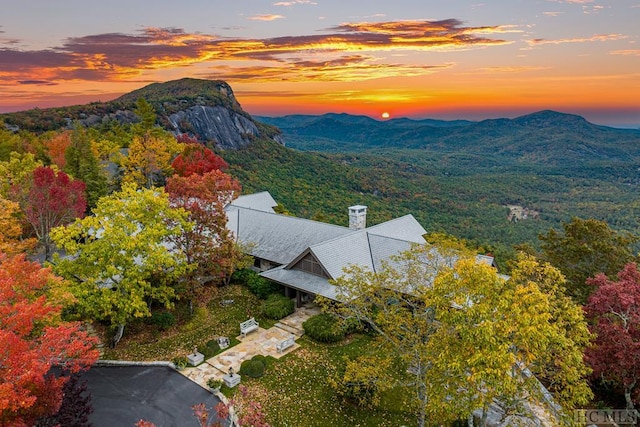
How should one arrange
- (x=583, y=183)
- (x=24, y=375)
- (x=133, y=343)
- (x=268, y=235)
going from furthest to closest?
(x=583, y=183) < (x=268, y=235) < (x=133, y=343) < (x=24, y=375)

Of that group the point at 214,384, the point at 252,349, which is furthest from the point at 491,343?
the point at 252,349

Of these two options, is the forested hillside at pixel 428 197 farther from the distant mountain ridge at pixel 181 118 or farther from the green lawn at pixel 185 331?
the green lawn at pixel 185 331

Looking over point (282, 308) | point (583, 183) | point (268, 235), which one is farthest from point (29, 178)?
point (583, 183)

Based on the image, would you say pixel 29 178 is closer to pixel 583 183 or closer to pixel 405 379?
pixel 405 379

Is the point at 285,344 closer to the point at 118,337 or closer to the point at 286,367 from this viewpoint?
the point at 286,367

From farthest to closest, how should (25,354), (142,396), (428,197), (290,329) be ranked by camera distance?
(428,197)
(290,329)
(142,396)
(25,354)

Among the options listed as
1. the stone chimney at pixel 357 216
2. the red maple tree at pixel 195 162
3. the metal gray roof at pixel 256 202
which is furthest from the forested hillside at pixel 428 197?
the stone chimney at pixel 357 216
